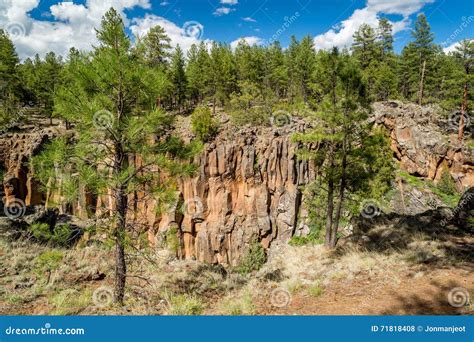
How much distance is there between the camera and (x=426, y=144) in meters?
30.2

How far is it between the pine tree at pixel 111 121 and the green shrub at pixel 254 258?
18005 millimetres

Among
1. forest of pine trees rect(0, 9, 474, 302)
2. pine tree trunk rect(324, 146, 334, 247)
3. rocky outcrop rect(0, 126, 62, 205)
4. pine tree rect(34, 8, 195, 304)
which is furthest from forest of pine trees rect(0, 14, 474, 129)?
pine tree rect(34, 8, 195, 304)

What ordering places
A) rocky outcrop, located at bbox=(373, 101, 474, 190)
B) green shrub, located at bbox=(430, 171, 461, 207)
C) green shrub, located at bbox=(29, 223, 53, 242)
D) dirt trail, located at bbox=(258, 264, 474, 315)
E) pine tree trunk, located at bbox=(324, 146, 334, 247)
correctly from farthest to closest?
rocky outcrop, located at bbox=(373, 101, 474, 190) < green shrub, located at bbox=(430, 171, 461, 207) < pine tree trunk, located at bbox=(324, 146, 334, 247) < green shrub, located at bbox=(29, 223, 53, 242) < dirt trail, located at bbox=(258, 264, 474, 315)

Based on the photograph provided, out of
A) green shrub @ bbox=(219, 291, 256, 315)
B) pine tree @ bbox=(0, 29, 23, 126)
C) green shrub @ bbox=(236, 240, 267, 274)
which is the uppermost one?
pine tree @ bbox=(0, 29, 23, 126)

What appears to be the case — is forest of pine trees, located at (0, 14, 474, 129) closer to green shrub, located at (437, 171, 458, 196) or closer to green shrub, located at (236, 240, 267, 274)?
green shrub, located at (437, 171, 458, 196)

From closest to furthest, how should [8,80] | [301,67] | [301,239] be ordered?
[301,239], [8,80], [301,67]

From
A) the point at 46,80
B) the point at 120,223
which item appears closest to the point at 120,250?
the point at 120,223

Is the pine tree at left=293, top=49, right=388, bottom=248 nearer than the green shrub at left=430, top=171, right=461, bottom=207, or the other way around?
the pine tree at left=293, top=49, right=388, bottom=248

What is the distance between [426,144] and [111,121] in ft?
106

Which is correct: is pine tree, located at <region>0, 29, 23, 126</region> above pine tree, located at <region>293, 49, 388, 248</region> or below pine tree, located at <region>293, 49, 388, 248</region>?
above

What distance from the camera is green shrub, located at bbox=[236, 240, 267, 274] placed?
25.8 m

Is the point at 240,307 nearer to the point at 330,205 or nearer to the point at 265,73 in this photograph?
the point at 330,205

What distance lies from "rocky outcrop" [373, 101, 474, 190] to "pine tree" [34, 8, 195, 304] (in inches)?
993

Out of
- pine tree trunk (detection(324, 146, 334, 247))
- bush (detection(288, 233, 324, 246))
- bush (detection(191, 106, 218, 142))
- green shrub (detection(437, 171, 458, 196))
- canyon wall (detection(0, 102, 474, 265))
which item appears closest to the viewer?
pine tree trunk (detection(324, 146, 334, 247))
